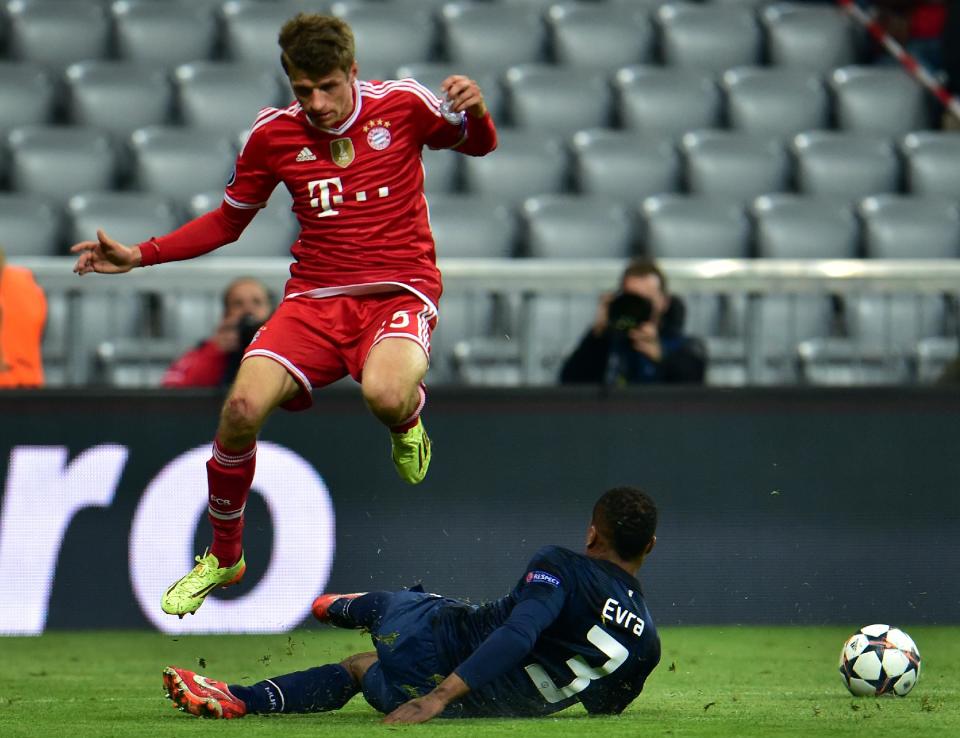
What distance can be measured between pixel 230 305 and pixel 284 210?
210 cm

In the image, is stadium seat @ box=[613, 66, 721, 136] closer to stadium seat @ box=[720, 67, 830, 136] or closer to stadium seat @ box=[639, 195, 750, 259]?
stadium seat @ box=[720, 67, 830, 136]

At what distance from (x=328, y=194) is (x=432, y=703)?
2.00 meters

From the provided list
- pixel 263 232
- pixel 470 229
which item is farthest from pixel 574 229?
pixel 263 232

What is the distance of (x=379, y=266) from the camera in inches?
247

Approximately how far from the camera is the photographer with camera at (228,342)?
29.2 feet

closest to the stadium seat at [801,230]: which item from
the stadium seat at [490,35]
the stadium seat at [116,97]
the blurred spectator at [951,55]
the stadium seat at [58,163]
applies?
the blurred spectator at [951,55]

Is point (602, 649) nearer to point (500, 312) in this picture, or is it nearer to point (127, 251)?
point (127, 251)

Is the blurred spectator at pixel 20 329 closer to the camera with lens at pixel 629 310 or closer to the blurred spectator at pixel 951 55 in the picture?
the camera with lens at pixel 629 310

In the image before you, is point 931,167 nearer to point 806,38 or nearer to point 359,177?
point 806,38

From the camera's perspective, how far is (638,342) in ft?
29.2

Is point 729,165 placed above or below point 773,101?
below

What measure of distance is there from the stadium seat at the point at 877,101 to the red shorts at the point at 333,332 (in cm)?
685

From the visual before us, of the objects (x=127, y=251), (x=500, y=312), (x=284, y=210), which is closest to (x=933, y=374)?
(x=500, y=312)

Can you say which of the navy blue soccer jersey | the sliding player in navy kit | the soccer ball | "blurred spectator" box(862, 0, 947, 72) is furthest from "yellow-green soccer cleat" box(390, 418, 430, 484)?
"blurred spectator" box(862, 0, 947, 72)
